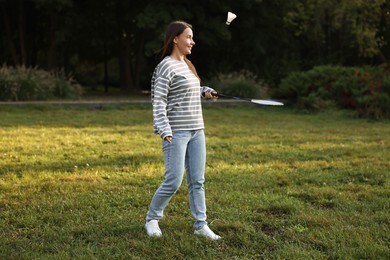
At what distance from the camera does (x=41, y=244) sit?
13.6 ft

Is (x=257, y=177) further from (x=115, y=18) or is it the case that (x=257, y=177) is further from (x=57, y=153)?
(x=115, y=18)

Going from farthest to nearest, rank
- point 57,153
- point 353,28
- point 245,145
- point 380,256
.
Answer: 1. point 353,28
2. point 245,145
3. point 57,153
4. point 380,256

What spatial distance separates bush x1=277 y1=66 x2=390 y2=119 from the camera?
14375 millimetres

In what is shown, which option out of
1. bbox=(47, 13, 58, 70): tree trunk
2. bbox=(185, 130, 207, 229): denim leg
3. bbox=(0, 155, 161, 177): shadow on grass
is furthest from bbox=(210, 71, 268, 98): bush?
bbox=(185, 130, 207, 229): denim leg

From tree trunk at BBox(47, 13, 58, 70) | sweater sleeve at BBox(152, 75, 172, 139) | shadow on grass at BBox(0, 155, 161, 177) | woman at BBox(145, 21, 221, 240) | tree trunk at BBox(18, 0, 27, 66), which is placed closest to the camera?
sweater sleeve at BBox(152, 75, 172, 139)

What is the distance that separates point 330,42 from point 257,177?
67.9 feet

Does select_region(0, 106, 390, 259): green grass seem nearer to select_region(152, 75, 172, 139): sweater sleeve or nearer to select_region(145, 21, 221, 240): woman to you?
select_region(145, 21, 221, 240): woman

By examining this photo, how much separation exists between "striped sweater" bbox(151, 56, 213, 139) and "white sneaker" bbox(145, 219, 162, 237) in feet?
2.56

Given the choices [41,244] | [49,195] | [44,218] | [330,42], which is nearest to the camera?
[41,244]

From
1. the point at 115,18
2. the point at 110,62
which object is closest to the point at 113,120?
the point at 115,18

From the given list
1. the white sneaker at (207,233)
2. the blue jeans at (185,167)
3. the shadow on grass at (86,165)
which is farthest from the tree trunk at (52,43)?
the white sneaker at (207,233)

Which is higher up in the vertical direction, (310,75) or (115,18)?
(115,18)

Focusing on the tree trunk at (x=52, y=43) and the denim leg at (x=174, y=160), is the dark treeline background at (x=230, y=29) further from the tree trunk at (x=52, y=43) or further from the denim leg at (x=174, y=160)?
the denim leg at (x=174, y=160)

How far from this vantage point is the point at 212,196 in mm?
5656
